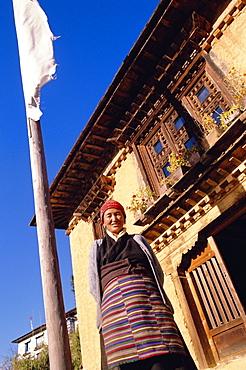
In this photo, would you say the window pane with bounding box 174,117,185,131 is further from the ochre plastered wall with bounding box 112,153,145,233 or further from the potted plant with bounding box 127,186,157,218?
the potted plant with bounding box 127,186,157,218

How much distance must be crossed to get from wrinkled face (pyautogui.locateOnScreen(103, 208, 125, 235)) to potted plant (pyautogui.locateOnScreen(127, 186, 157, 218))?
175 inches

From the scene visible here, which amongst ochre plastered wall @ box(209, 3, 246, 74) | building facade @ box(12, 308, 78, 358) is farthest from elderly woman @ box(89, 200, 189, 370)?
building facade @ box(12, 308, 78, 358)

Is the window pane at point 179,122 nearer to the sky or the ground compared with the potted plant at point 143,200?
nearer to the sky

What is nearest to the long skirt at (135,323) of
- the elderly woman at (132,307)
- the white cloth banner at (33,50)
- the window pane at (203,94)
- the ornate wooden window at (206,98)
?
the elderly woman at (132,307)

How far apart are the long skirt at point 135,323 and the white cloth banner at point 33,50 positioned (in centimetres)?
182

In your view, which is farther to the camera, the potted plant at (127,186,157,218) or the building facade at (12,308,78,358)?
the building facade at (12,308,78,358)

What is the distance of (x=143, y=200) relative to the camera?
7.45 meters

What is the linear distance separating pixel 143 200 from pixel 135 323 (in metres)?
5.43

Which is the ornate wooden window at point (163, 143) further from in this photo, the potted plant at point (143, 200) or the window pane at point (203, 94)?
the window pane at point (203, 94)

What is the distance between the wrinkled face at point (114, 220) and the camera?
2650 mm

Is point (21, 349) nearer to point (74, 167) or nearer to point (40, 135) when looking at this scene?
point (74, 167)

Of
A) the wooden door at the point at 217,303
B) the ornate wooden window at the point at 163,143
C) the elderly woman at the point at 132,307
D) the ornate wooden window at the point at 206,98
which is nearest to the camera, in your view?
the elderly woman at the point at 132,307

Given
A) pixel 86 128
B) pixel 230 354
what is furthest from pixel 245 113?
pixel 86 128

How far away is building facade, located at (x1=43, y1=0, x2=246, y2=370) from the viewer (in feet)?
18.8
